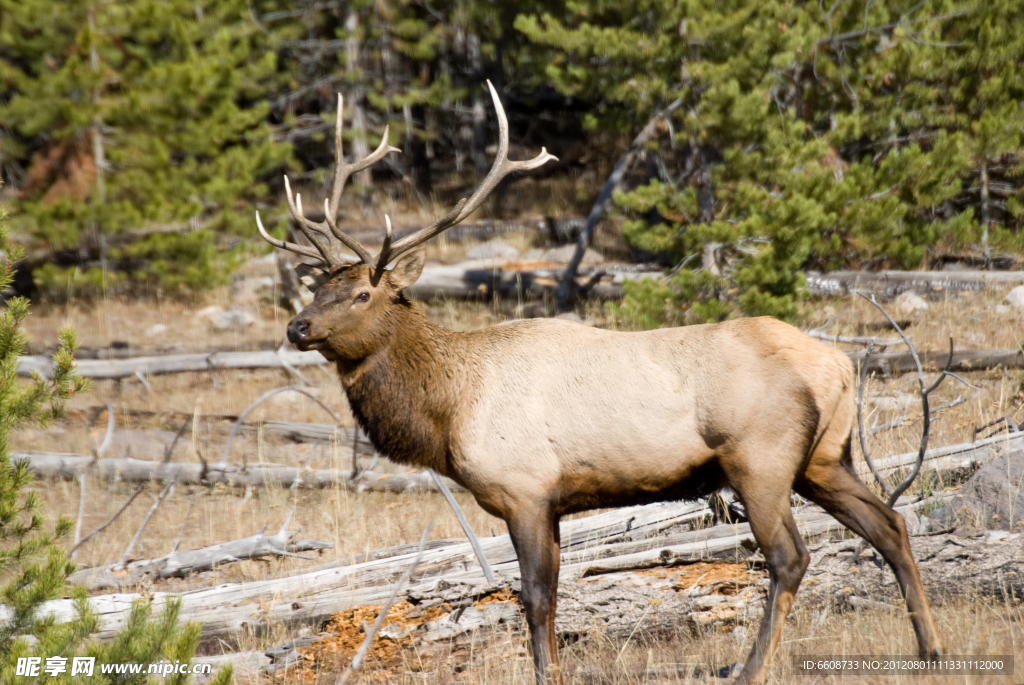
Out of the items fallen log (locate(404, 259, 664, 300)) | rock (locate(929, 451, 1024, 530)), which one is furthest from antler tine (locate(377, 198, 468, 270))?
fallen log (locate(404, 259, 664, 300))

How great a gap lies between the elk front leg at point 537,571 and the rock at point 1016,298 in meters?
7.92

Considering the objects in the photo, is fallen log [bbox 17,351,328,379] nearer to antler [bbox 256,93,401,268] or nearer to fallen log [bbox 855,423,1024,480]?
antler [bbox 256,93,401,268]

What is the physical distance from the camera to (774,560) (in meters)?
4.36

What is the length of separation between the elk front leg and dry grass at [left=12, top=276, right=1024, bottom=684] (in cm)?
18

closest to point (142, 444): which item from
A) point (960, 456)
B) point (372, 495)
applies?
point (372, 495)

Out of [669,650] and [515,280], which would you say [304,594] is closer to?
[669,650]

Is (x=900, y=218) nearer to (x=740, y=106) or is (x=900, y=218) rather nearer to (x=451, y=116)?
(x=740, y=106)

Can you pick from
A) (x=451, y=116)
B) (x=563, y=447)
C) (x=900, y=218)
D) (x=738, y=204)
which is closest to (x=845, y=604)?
(x=563, y=447)

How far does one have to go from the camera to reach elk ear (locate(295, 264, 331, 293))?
5445 millimetres

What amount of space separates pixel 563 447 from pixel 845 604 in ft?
6.49

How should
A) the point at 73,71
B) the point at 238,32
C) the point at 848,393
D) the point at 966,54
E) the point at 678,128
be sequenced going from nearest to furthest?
the point at 848,393, the point at 966,54, the point at 73,71, the point at 678,128, the point at 238,32

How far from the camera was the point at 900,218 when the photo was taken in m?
10.3

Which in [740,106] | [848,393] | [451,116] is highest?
[740,106]

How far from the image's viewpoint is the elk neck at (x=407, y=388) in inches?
193
